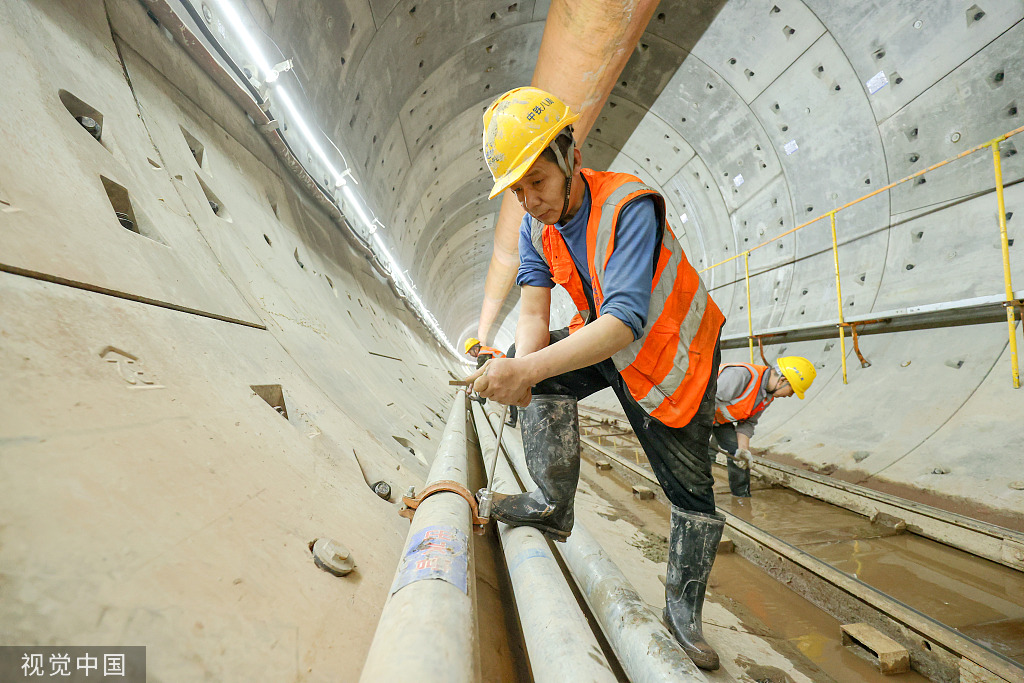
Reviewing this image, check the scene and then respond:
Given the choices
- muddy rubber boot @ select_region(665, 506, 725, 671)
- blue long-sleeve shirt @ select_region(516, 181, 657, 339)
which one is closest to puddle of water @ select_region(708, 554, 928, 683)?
muddy rubber boot @ select_region(665, 506, 725, 671)

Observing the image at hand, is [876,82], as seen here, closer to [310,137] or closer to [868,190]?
[868,190]

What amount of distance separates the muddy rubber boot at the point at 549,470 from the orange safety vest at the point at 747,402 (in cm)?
261

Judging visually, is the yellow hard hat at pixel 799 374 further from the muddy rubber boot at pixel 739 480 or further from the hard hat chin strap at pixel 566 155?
the hard hat chin strap at pixel 566 155

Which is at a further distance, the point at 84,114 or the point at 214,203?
the point at 214,203

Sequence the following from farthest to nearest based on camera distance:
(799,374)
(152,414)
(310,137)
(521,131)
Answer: (799,374) → (310,137) → (521,131) → (152,414)

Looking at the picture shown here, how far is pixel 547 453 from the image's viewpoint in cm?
191

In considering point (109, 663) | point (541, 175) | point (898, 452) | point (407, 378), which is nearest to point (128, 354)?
point (109, 663)

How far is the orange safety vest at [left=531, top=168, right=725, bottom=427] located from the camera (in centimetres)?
160

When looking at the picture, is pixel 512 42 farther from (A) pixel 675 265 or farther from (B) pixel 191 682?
(B) pixel 191 682

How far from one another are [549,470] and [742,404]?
9.49 ft

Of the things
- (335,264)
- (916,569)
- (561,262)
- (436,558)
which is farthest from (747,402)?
(335,264)

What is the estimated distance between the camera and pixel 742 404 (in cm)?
409

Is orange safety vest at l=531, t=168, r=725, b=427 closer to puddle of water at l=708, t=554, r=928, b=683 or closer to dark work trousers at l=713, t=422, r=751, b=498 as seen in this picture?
puddle of water at l=708, t=554, r=928, b=683

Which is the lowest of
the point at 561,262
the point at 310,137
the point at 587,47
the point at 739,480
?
the point at 739,480
